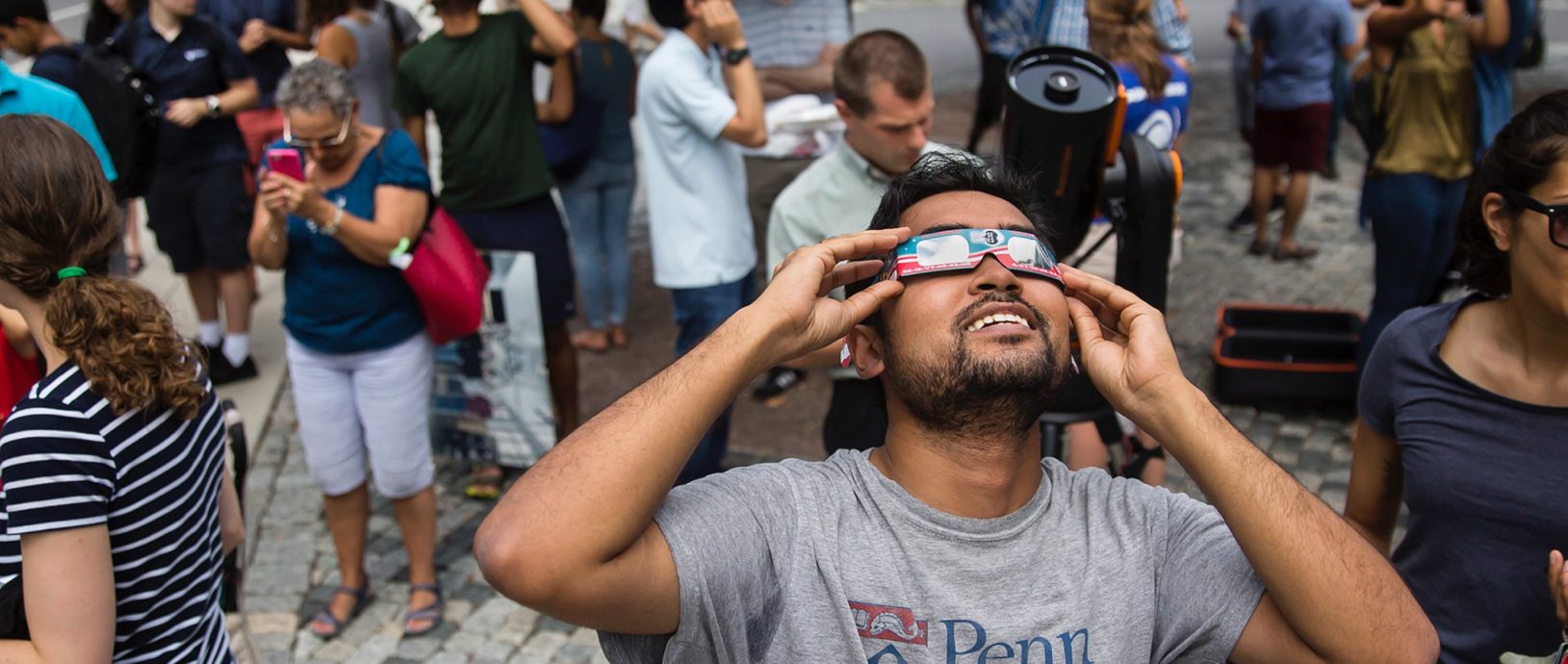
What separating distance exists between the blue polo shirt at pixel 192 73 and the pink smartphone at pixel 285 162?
2.30 metres

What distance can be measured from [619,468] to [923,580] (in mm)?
478

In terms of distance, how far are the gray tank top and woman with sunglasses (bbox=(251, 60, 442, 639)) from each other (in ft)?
6.87

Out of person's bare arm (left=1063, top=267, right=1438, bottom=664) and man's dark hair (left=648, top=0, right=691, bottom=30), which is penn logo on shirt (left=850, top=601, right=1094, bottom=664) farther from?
man's dark hair (left=648, top=0, right=691, bottom=30)

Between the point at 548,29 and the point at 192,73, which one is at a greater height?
the point at 548,29

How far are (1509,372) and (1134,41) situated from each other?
2859 mm

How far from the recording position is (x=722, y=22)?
15.3 feet

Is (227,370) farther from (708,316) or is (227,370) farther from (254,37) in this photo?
(708,316)

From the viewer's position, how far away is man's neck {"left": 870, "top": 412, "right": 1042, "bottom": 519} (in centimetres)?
205

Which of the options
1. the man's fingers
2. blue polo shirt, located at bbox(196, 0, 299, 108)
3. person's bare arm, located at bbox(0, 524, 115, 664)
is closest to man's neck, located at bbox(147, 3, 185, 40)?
blue polo shirt, located at bbox(196, 0, 299, 108)

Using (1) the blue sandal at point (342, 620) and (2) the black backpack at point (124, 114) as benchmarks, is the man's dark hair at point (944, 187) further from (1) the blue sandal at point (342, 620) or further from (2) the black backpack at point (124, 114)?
(2) the black backpack at point (124, 114)

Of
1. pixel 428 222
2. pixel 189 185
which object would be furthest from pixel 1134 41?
pixel 189 185

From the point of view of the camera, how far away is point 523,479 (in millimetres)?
1873

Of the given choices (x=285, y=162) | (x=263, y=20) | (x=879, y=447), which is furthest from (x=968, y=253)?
(x=263, y=20)

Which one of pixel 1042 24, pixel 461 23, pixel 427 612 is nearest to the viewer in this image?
pixel 427 612
